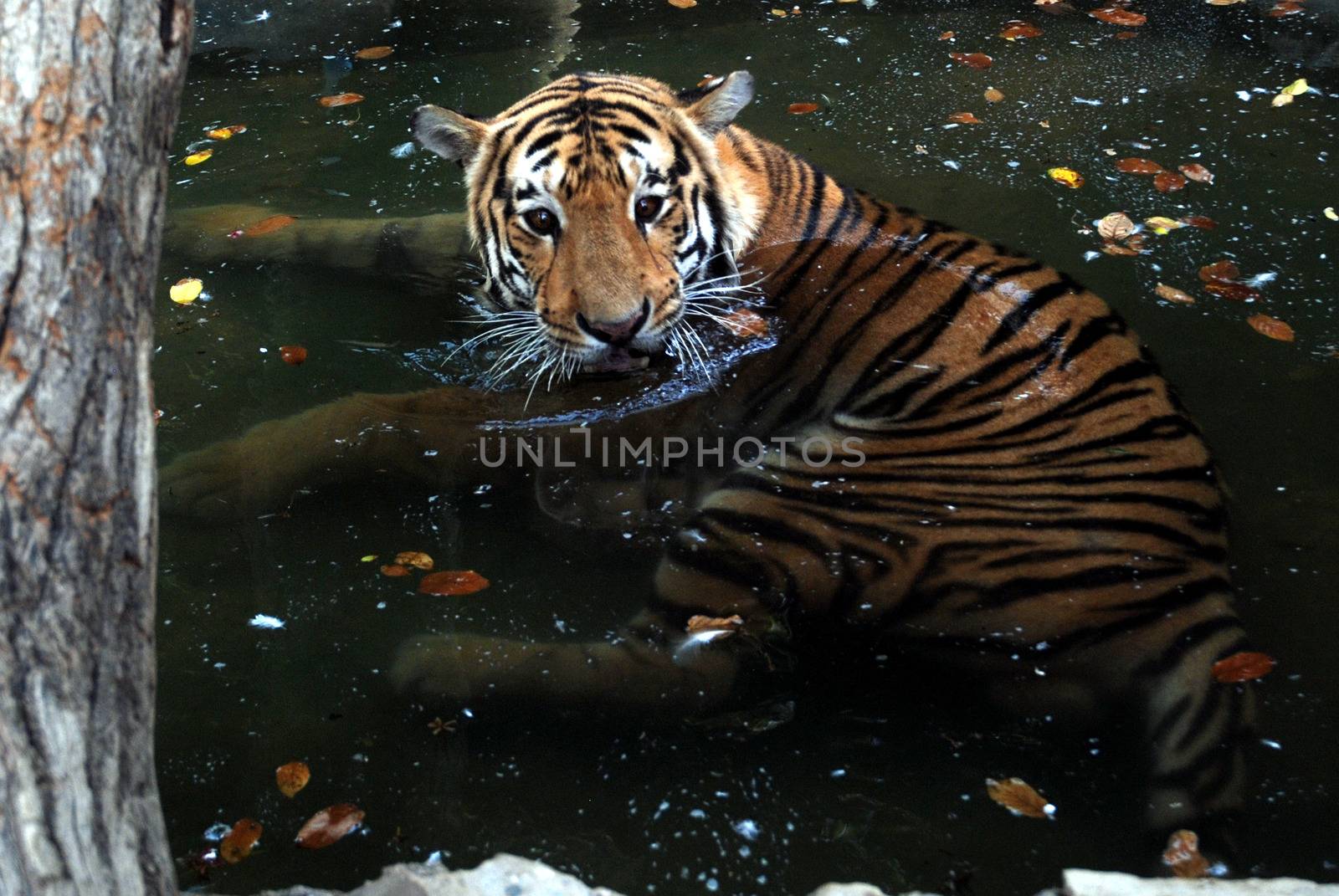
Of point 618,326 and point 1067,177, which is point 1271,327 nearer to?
point 1067,177

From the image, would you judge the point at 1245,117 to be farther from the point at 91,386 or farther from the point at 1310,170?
the point at 91,386

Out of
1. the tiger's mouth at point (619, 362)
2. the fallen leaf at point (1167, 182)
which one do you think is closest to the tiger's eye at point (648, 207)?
the tiger's mouth at point (619, 362)

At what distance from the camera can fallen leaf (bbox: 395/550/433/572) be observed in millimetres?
3102

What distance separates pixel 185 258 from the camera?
14.7ft

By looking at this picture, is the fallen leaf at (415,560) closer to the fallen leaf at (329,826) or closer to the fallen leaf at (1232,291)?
the fallen leaf at (329,826)

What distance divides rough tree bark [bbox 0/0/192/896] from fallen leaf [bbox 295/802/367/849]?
81 centimetres

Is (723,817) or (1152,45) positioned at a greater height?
(1152,45)

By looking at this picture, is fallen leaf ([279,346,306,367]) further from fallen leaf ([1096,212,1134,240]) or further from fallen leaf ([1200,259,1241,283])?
fallen leaf ([1200,259,1241,283])

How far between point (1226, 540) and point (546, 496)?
177 cm

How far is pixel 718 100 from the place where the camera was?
11.4 feet

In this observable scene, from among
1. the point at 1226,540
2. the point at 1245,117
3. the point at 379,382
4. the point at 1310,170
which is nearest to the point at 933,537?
the point at 1226,540

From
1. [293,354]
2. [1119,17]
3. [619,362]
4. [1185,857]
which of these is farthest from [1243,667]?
[1119,17]

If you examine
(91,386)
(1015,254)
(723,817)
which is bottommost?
(723,817)

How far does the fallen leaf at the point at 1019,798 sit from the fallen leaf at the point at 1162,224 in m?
2.67
